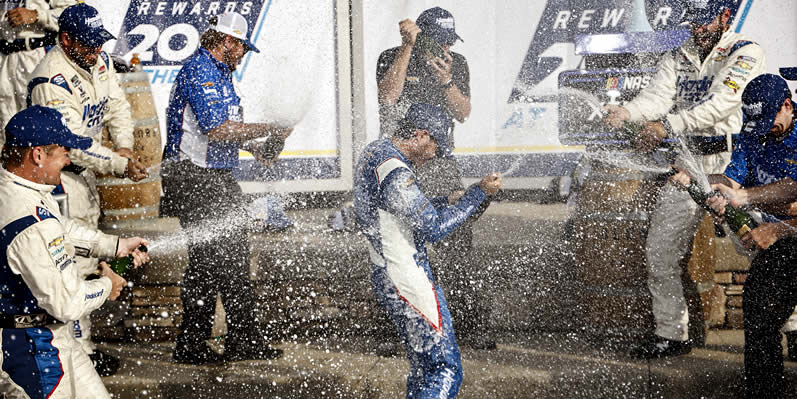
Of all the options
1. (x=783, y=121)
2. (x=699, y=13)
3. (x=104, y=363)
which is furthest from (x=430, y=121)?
(x=104, y=363)

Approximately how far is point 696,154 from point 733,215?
0.84 meters

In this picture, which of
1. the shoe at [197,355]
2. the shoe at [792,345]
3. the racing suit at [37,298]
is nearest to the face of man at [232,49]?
the shoe at [197,355]

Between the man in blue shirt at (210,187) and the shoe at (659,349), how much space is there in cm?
215

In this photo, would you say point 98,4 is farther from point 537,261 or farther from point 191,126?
point 537,261

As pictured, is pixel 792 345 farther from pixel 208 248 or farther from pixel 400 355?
pixel 208 248

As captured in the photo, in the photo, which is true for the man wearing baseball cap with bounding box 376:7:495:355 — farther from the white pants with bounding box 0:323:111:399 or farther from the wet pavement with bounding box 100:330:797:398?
the white pants with bounding box 0:323:111:399

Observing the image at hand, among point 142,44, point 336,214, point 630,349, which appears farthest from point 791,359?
point 142,44

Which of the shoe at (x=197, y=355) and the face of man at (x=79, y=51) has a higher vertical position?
the face of man at (x=79, y=51)

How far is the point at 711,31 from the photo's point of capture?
5.25 metres

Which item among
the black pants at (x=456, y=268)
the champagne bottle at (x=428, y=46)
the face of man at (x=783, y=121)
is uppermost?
the champagne bottle at (x=428, y=46)

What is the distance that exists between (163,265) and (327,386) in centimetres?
161

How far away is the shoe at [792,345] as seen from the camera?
490cm

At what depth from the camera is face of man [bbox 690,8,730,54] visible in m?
5.25

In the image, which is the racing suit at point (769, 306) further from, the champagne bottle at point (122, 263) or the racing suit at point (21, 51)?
the racing suit at point (21, 51)
